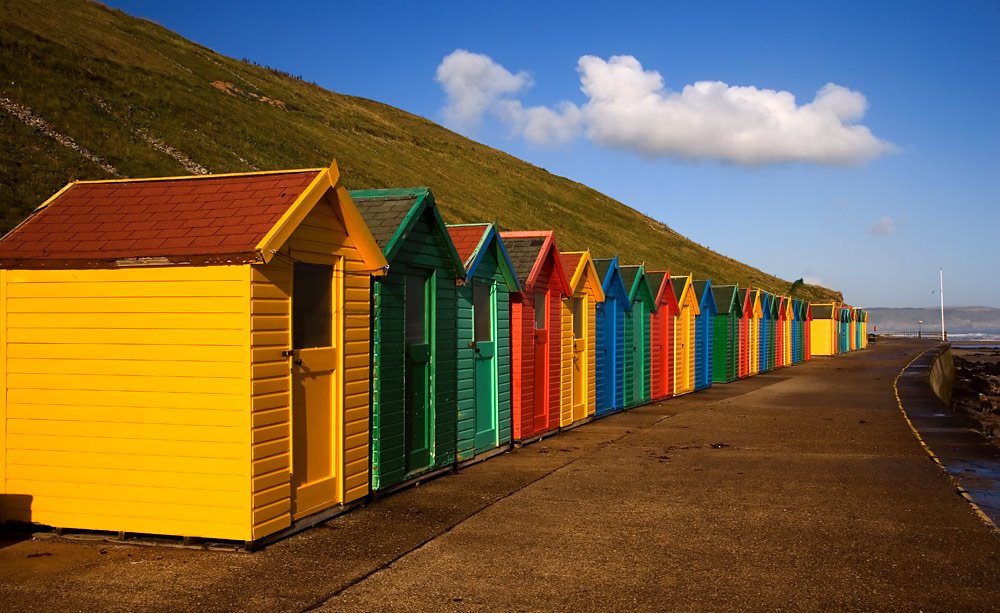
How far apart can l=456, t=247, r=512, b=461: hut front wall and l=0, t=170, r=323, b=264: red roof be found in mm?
4256

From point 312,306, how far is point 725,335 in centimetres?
2384

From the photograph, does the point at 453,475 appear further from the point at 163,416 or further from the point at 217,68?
the point at 217,68

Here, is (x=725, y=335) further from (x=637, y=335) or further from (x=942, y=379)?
(x=942, y=379)

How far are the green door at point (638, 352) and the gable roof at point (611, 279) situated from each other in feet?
3.68

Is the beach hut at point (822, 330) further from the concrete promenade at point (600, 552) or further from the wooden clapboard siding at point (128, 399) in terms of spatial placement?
the wooden clapboard siding at point (128, 399)

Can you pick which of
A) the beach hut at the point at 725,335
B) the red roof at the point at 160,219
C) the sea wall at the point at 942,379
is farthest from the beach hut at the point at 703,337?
the red roof at the point at 160,219

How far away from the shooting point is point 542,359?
15398 mm

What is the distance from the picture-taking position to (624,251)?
2844 inches

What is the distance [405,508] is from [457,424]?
2.57 metres

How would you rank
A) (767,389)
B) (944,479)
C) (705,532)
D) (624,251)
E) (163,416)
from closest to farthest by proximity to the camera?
(163,416), (705,532), (944,479), (767,389), (624,251)

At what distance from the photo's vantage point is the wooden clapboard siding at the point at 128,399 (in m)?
7.45

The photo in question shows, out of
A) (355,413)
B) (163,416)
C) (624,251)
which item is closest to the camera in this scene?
(163,416)

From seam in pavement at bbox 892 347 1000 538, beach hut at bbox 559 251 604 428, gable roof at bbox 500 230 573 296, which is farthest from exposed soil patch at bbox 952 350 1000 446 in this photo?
gable roof at bbox 500 230 573 296

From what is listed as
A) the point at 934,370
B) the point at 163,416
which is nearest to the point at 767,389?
the point at 934,370
